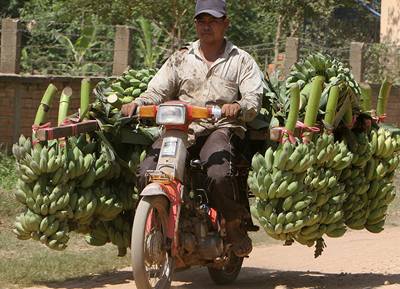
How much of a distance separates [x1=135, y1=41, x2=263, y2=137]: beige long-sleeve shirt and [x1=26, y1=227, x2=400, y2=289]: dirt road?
1.36 m

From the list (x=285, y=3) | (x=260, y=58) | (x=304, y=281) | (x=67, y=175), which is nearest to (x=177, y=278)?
(x=304, y=281)

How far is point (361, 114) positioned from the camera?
23.3 ft

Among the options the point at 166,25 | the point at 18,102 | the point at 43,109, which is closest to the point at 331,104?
the point at 43,109

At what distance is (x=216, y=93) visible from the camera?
6516 millimetres

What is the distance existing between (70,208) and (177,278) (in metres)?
1.31

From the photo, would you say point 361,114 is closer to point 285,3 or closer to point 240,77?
point 240,77

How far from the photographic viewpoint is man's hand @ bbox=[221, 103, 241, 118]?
6.04 metres

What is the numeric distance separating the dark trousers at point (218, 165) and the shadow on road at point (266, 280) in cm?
86

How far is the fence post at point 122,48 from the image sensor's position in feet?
47.0

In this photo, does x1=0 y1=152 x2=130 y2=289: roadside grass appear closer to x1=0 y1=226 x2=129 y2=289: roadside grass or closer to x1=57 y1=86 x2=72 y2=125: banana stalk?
Result: x1=0 y1=226 x2=129 y2=289: roadside grass

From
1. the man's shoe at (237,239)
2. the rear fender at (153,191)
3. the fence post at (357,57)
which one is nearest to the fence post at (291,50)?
the fence post at (357,57)

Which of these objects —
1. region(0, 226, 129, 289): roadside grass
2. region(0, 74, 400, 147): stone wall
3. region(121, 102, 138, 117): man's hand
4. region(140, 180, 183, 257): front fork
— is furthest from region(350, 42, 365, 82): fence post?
region(140, 180, 183, 257): front fork

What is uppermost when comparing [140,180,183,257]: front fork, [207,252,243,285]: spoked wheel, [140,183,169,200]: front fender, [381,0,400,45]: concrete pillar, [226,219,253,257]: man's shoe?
[381,0,400,45]: concrete pillar

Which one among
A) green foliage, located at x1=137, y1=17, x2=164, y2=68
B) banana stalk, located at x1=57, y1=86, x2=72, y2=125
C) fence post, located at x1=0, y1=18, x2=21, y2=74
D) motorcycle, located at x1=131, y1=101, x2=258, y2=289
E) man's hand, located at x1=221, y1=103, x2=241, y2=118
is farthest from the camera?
green foliage, located at x1=137, y1=17, x2=164, y2=68
